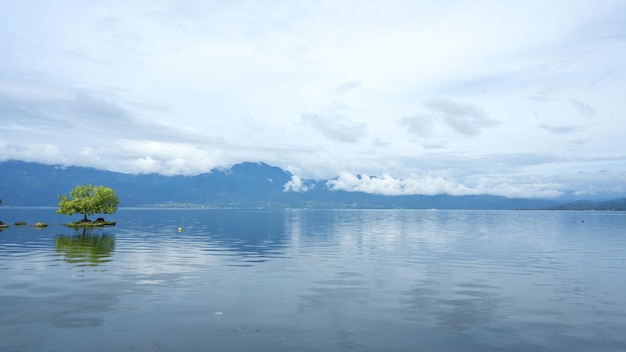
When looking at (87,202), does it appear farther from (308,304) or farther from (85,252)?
(308,304)

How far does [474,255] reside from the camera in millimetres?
76125

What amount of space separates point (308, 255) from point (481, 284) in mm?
33559

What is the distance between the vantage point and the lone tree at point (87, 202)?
156m

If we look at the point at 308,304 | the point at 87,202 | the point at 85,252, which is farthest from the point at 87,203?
the point at 308,304

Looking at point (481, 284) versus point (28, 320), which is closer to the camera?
point (28, 320)

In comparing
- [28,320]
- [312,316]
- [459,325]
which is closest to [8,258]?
[28,320]

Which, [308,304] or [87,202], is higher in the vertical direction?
[87,202]

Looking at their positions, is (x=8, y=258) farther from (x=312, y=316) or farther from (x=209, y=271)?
(x=312, y=316)

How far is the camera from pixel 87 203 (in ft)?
518

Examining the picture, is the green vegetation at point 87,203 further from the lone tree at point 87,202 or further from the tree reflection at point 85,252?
the tree reflection at point 85,252

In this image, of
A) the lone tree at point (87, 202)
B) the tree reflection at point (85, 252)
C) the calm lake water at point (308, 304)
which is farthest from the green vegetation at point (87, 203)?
the calm lake water at point (308, 304)

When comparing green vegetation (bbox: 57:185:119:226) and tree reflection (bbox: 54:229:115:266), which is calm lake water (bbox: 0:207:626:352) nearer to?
tree reflection (bbox: 54:229:115:266)

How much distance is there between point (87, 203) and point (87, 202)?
0.47 m

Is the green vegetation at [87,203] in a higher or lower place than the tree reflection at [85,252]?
higher
